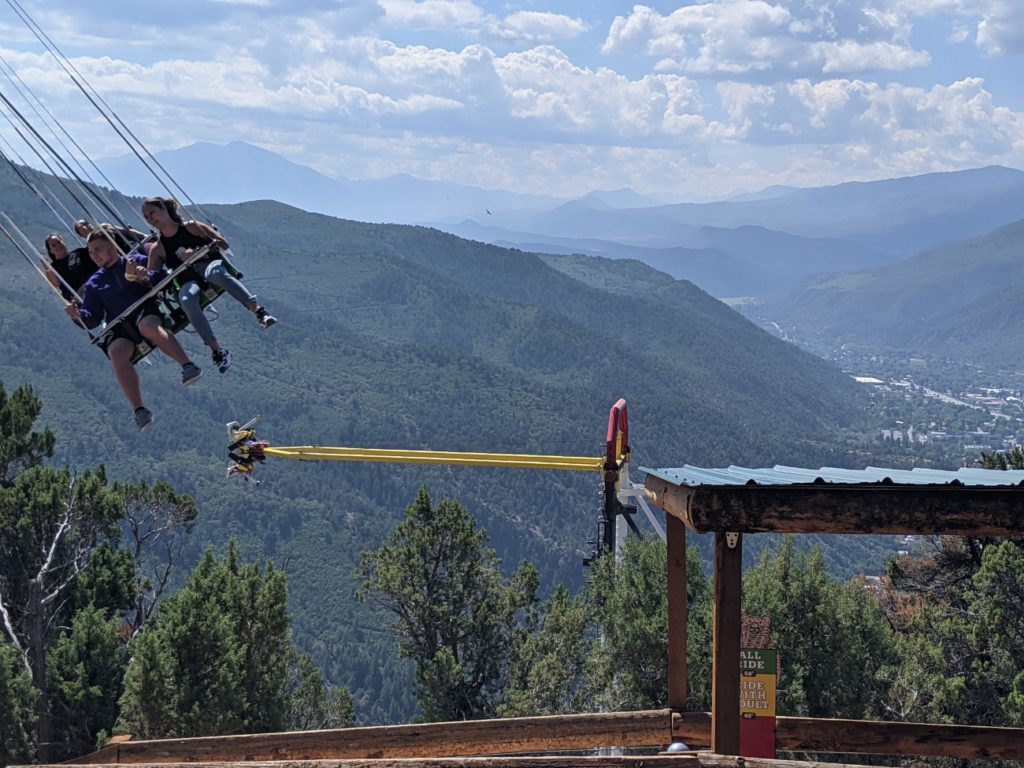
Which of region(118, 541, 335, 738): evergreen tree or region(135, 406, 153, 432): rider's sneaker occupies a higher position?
region(135, 406, 153, 432): rider's sneaker

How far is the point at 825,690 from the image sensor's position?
1944cm

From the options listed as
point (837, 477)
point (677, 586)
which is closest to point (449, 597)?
point (677, 586)

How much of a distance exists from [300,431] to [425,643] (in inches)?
6621

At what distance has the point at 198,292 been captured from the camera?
10.9m

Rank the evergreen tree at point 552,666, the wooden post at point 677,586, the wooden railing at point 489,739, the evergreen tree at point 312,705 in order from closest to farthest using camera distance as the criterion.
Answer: the wooden post at point 677,586
the wooden railing at point 489,739
the evergreen tree at point 552,666
the evergreen tree at point 312,705

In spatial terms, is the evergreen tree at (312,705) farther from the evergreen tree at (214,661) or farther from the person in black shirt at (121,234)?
the person in black shirt at (121,234)

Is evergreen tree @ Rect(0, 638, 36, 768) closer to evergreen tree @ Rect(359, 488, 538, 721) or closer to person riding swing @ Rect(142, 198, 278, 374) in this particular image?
evergreen tree @ Rect(359, 488, 538, 721)

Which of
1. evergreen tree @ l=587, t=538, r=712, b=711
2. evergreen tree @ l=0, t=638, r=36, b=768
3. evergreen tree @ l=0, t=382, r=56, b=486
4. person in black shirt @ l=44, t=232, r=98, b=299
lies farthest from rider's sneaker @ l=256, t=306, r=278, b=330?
evergreen tree @ l=0, t=382, r=56, b=486

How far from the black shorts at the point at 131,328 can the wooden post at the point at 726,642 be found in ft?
21.2

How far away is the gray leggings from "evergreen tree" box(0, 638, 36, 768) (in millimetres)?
10590

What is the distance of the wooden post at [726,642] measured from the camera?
6445 mm

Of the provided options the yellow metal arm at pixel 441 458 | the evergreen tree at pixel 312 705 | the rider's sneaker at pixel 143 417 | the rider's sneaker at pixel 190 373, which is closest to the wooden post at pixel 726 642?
the rider's sneaker at pixel 190 373

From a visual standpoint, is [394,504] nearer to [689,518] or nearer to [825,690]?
[825,690]

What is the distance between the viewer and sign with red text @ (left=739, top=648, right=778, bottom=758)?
699 cm
